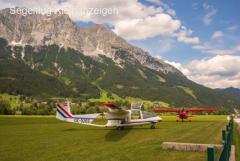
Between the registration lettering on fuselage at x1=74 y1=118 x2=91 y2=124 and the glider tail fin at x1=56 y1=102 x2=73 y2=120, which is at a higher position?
the glider tail fin at x1=56 y1=102 x2=73 y2=120

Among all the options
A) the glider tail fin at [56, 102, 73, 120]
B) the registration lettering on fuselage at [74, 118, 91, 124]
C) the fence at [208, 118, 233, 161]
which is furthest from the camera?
the glider tail fin at [56, 102, 73, 120]

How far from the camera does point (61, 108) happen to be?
101ft

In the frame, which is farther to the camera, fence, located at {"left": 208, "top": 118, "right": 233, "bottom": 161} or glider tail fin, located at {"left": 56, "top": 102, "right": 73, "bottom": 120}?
glider tail fin, located at {"left": 56, "top": 102, "right": 73, "bottom": 120}

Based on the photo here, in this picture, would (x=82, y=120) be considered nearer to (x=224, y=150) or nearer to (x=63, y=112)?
(x=63, y=112)

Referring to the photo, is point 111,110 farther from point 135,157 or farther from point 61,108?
point 135,157

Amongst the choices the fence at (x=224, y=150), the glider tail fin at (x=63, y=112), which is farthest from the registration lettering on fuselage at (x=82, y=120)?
the fence at (x=224, y=150)

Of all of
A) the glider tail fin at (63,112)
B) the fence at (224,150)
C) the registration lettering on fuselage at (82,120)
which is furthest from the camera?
the glider tail fin at (63,112)

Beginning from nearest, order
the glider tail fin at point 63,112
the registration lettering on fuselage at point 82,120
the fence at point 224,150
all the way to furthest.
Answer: the fence at point 224,150 → the registration lettering on fuselage at point 82,120 → the glider tail fin at point 63,112

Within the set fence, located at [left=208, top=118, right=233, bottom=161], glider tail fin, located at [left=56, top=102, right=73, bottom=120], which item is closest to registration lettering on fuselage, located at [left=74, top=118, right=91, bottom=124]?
glider tail fin, located at [left=56, top=102, right=73, bottom=120]

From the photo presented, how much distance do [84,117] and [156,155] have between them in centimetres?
1636

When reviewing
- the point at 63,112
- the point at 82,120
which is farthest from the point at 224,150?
the point at 63,112

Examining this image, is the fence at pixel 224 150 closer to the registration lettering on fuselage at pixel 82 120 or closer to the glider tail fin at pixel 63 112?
the registration lettering on fuselage at pixel 82 120

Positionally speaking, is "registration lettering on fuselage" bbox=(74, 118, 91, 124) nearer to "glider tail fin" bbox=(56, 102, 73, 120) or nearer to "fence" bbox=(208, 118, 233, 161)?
"glider tail fin" bbox=(56, 102, 73, 120)

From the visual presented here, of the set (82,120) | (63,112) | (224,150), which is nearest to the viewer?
(224,150)
